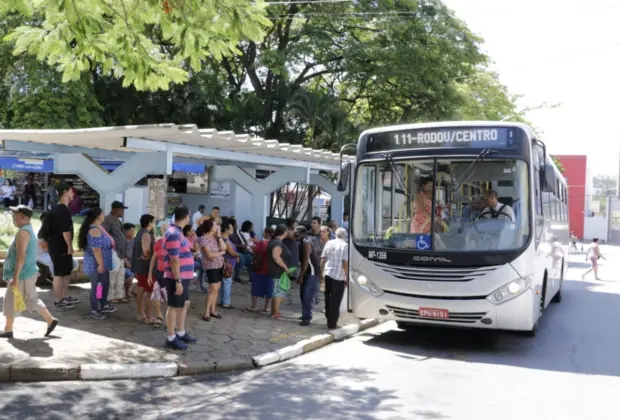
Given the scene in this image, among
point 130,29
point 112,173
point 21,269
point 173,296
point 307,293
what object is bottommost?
point 307,293

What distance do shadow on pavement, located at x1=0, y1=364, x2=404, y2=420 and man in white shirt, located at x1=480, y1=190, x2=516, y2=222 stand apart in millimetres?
2729

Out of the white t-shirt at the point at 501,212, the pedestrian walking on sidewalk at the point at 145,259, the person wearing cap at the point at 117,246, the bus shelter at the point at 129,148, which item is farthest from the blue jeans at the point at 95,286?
the white t-shirt at the point at 501,212

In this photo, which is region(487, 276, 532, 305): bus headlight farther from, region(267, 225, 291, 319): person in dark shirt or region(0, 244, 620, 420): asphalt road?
region(267, 225, 291, 319): person in dark shirt

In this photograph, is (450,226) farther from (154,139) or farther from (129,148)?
(129,148)

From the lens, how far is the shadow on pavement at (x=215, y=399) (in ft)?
18.4

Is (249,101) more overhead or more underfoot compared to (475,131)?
more overhead

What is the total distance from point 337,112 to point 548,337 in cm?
1443

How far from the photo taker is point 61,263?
9383mm

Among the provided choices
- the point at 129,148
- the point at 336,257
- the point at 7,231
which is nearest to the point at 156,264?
the point at 336,257

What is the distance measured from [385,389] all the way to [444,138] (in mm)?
3683

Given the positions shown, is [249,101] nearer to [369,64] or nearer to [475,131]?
[369,64]

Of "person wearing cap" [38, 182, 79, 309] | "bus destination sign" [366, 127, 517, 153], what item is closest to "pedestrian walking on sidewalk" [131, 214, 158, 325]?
"person wearing cap" [38, 182, 79, 309]

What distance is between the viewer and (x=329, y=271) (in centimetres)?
971

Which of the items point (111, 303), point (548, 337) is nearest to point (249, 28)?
point (111, 303)
